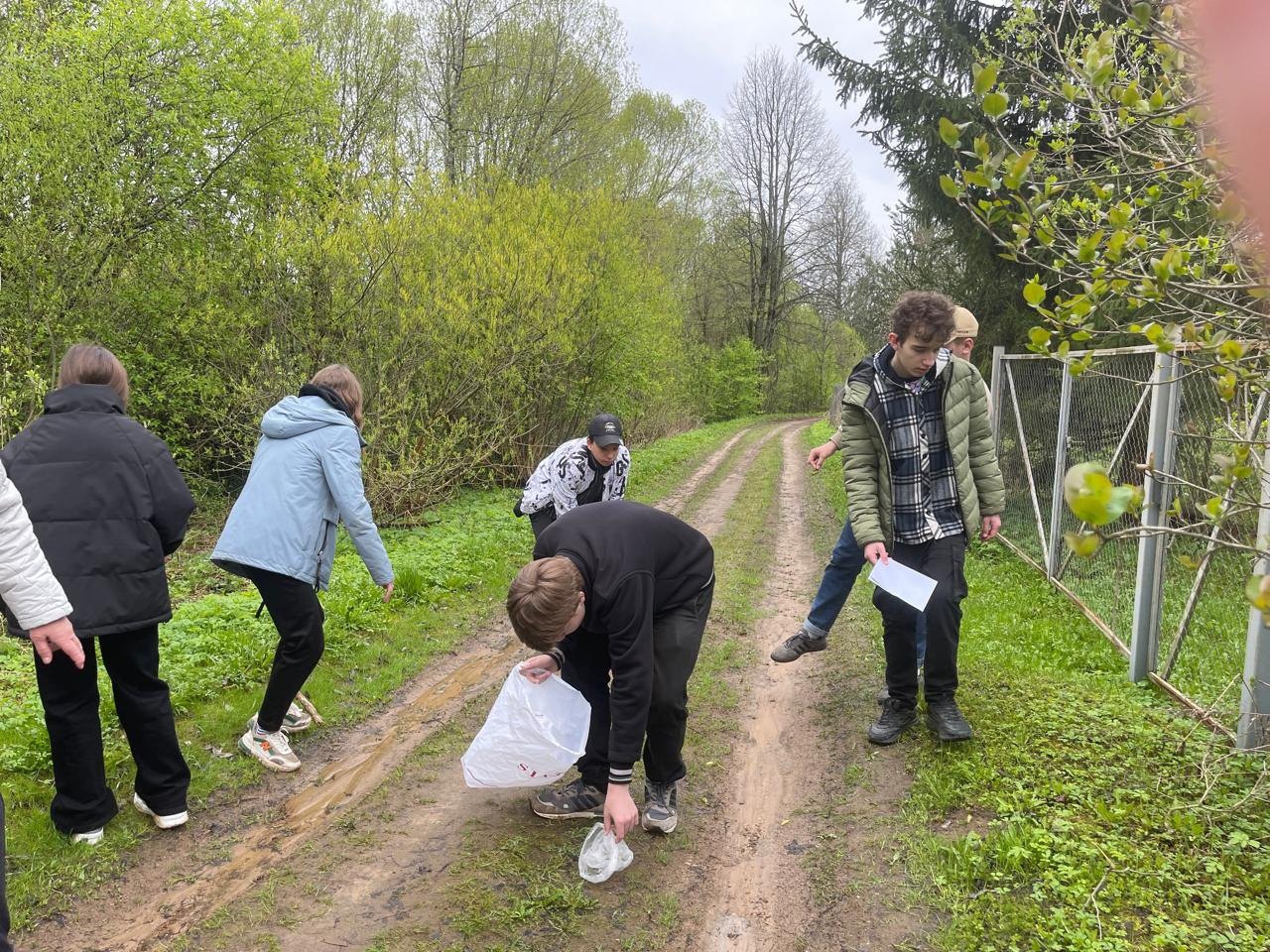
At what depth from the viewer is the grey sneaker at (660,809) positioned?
11.7ft

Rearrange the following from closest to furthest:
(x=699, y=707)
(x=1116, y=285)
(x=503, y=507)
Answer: (x=1116, y=285), (x=699, y=707), (x=503, y=507)

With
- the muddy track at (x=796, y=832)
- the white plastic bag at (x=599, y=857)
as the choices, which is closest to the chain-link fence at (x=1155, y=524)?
the muddy track at (x=796, y=832)

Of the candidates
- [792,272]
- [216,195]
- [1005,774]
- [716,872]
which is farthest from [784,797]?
[792,272]

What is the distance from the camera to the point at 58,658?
3266 mm

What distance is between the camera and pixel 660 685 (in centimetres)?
327

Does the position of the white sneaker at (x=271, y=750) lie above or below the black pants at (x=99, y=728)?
below

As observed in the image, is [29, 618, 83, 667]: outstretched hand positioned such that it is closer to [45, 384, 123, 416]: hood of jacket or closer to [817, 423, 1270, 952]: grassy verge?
[45, 384, 123, 416]: hood of jacket

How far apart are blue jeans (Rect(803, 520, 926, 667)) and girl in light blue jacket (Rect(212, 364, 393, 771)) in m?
2.55

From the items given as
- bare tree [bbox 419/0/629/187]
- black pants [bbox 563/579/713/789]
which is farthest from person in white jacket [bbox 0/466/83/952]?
bare tree [bbox 419/0/629/187]

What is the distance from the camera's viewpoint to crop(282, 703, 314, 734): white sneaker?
14.8 ft

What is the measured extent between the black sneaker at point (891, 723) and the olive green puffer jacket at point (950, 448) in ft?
3.07

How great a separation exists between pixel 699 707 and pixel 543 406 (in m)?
9.85

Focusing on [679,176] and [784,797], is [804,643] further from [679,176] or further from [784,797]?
[679,176]

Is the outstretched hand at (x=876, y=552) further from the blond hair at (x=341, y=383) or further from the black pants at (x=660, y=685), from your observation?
the blond hair at (x=341, y=383)
